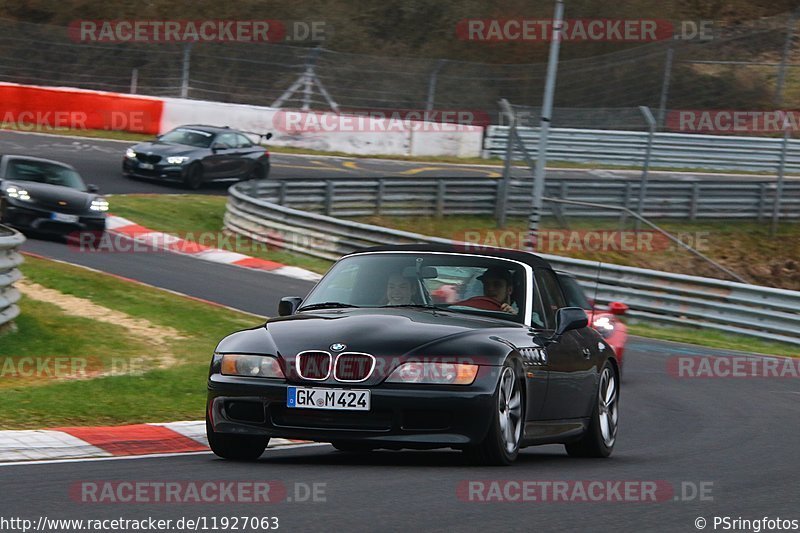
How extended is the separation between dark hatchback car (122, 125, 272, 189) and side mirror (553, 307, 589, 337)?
2186cm

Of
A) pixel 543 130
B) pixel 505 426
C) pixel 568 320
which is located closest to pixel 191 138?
pixel 543 130

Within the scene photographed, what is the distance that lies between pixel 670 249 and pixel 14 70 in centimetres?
1860

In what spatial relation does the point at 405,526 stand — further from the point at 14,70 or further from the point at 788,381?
the point at 14,70

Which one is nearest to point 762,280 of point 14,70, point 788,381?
point 788,381

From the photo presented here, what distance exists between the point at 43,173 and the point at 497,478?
16393 millimetres

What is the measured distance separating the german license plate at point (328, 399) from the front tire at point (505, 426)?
26.5 inches

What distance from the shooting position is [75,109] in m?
37.0

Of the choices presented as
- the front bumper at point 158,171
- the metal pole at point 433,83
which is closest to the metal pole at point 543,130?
the front bumper at point 158,171

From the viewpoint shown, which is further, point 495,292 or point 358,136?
point 358,136

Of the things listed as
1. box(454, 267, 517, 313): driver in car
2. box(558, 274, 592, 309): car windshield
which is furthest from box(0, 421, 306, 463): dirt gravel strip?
box(558, 274, 592, 309): car windshield

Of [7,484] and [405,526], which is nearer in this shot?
[405,526]

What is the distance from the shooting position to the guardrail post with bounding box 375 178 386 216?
1126 inches

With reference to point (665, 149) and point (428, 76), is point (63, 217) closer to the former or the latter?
point (428, 76)

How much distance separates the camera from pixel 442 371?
7.66m
